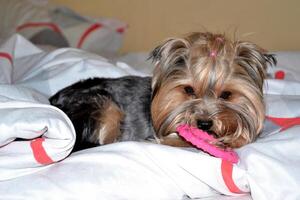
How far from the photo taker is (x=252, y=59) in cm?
231

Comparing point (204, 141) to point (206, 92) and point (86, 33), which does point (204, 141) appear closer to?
point (206, 92)

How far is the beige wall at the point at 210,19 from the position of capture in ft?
11.7

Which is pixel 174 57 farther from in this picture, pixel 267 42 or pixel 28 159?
pixel 267 42

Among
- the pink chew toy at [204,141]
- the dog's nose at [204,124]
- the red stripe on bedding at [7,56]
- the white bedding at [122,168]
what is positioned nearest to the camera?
the white bedding at [122,168]

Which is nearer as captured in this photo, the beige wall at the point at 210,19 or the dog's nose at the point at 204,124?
the dog's nose at the point at 204,124

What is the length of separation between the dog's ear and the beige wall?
100 cm

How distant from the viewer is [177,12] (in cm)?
394

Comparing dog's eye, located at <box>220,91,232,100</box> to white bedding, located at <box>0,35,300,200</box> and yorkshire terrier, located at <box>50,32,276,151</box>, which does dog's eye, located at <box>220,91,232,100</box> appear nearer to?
yorkshire terrier, located at <box>50,32,276,151</box>

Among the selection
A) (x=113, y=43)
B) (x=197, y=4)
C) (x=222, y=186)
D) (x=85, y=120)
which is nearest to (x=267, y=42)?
(x=197, y=4)

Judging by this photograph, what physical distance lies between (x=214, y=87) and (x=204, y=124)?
0.22 m

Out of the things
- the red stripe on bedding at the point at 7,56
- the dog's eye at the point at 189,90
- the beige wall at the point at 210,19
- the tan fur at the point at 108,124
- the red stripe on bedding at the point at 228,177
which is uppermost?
the beige wall at the point at 210,19

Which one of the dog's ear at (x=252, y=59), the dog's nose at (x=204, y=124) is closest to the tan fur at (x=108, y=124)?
the dog's nose at (x=204, y=124)

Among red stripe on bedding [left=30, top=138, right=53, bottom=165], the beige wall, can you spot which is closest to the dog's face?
red stripe on bedding [left=30, top=138, right=53, bottom=165]

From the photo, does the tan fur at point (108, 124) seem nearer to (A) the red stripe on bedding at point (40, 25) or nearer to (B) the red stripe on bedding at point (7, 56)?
(B) the red stripe on bedding at point (7, 56)
